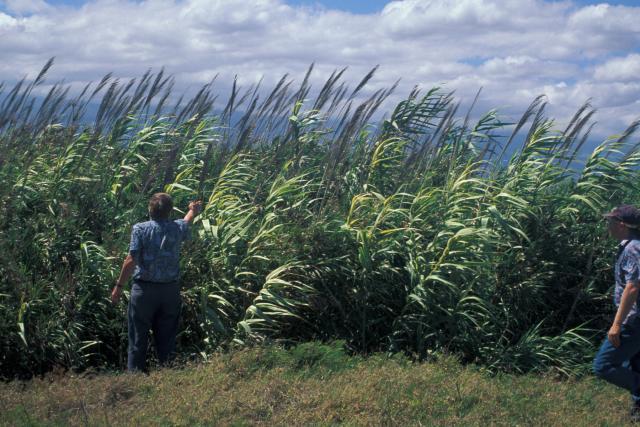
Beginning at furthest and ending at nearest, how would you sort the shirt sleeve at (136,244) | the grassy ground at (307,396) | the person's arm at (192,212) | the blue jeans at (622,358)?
1. the person's arm at (192,212)
2. the shirt sleeve at (136,244)
3. the blue jeans at (622,358)
4. the grassy ground at (307,396)

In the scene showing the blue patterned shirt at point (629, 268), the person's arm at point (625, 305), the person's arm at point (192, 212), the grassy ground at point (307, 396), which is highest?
the person's arm at point (192, 212)

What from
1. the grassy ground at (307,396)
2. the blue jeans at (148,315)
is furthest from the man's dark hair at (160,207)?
the grassy ground at (307,396)

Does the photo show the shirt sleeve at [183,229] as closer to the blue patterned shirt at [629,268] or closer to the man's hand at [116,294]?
the man's hand at [116,294]

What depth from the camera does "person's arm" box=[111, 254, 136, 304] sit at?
6.25m

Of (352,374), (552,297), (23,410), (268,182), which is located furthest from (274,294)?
(552,297)

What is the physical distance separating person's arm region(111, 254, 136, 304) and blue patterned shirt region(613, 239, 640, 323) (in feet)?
12.0

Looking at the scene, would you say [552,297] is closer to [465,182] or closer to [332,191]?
[465,182]

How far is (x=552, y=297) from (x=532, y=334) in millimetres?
828

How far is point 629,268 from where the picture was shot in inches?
209

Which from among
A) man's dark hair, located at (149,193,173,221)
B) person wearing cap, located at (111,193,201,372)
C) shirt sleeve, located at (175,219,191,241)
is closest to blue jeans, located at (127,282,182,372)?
person wearing cap, located at (111,193,201,372)

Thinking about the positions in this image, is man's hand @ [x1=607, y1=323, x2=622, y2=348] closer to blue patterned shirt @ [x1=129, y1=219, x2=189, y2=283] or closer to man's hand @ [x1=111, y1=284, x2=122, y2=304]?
blue patterned shirt @ [x1=129, y1=219, x2=189, y2=283]

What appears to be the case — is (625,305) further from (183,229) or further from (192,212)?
(192,212)

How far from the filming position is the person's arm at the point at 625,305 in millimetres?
5246

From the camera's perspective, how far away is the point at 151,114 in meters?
9.52
